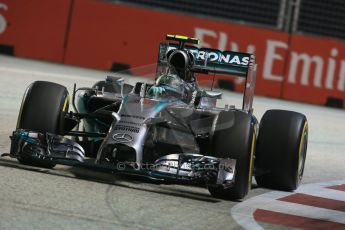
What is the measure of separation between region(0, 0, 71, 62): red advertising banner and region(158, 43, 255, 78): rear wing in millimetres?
10063

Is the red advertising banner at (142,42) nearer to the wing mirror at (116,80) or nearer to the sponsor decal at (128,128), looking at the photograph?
the wing mirror at (116,80)

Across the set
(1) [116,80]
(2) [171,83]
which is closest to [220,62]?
(2) [171,83]

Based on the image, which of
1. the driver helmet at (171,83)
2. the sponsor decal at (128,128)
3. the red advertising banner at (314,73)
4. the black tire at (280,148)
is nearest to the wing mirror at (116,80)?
the driver helmet at (171,83)

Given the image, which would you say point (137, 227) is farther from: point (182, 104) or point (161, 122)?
point (182, 104)

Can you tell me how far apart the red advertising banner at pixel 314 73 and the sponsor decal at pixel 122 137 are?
12643mm

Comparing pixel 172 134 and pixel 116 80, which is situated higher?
pixel 116 80

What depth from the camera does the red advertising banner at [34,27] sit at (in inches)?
766

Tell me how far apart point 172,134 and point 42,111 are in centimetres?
120

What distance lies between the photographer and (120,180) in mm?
7828

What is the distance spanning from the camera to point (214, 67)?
9570 millimetres

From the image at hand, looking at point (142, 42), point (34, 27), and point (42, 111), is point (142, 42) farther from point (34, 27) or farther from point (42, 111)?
point (42, 111)

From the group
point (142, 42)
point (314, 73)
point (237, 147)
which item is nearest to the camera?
point (237, 147)

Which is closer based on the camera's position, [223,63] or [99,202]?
[99,202]

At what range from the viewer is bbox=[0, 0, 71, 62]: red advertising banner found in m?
19.5
